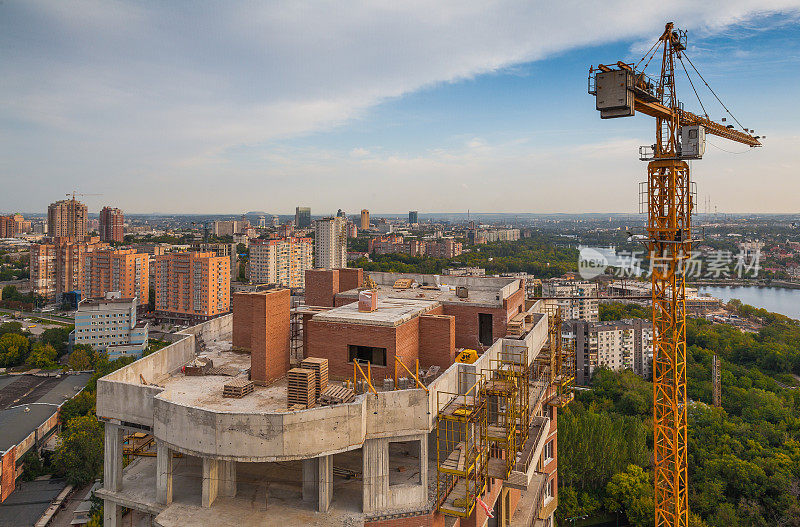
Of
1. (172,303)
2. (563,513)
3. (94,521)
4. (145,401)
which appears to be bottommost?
(563,513)

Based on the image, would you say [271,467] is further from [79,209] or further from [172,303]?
[79,209]

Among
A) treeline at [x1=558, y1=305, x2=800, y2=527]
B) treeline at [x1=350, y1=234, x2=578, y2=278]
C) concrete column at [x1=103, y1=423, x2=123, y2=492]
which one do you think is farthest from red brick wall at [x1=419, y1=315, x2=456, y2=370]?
treeline at [x1=350, y1=234, x2=578, y2=278]

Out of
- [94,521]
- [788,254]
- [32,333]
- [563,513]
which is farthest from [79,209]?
[788,254]

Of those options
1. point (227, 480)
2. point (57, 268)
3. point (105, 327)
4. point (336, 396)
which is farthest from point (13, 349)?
point (336, 396)

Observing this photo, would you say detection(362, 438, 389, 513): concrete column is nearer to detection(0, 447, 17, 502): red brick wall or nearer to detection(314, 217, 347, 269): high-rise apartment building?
detection(0, 447, 17, 502): red brick wall

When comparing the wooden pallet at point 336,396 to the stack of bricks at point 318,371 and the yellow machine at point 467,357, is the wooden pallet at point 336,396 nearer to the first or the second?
the stack of bricks at point 318,371
